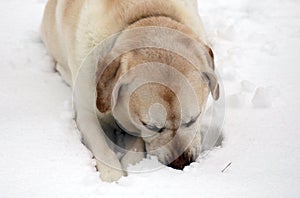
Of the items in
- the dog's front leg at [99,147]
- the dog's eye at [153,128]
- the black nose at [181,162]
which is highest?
the dog's eye at [153,128]

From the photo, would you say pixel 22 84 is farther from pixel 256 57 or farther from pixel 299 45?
pixel 299 45

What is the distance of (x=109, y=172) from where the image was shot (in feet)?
10.4

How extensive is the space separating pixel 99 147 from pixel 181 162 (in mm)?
605

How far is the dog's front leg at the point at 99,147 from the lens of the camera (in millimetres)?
3188

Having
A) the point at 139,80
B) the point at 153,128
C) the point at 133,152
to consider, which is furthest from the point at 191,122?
the point at 133,152

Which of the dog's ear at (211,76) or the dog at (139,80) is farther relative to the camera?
the dog's ear at (211,76)

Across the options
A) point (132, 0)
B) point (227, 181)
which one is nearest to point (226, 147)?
point (227, 181)

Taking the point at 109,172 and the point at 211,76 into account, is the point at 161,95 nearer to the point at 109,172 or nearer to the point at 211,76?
the point at 211,76

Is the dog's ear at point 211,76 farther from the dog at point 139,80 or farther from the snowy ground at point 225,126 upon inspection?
the snowy ground at point 225,126

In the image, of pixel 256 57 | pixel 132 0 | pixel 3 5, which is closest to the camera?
pixel 132 0

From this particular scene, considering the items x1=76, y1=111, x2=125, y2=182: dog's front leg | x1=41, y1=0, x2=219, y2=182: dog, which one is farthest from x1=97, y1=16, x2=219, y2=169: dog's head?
x1=76, y1=111, x2=125, y2=182: dog's front leg

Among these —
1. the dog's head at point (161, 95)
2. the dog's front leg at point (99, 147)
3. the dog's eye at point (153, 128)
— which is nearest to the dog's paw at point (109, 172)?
the dog's front leg at point (99, 147)

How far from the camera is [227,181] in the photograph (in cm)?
303

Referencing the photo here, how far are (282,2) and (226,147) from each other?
280 centimetres
